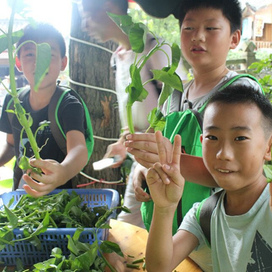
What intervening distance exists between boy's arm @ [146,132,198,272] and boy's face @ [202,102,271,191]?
0.08 meters

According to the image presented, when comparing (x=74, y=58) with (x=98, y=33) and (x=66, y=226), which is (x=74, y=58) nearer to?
(x=98, y=33)

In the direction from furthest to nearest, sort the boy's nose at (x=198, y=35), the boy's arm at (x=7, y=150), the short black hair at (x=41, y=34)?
the boy's arm at (x=7, y=150)
the short black hair at (x=41, y=34)
the boy's nose at (x=198, y=35)

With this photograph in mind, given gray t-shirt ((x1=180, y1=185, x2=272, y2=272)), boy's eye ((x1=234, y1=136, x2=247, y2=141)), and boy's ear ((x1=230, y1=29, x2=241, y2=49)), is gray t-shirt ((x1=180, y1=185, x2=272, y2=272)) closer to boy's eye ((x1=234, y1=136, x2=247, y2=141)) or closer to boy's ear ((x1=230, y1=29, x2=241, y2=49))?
boy's eye ((x1=234, y1=136, x2=247, y2=141))

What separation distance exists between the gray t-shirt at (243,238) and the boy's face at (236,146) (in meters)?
0.05

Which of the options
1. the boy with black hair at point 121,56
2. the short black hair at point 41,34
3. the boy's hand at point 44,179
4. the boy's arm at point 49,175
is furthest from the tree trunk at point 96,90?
the boy's hand at point 44,179

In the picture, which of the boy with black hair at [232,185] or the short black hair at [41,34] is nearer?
the boy with black hair at [232,185]

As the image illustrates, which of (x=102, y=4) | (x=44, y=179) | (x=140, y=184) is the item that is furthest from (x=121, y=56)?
(x=44, y=179)

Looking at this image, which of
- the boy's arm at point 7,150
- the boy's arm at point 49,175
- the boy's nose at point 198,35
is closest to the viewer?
the boy's arm at point 49,175

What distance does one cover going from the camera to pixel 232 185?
49cm

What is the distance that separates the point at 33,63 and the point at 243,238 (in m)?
0.63

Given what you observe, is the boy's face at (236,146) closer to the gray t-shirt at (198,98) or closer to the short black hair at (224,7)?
the gray t-shirt at (198,98)

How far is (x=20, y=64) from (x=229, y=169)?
2.01 ft

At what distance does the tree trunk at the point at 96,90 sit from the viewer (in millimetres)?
991

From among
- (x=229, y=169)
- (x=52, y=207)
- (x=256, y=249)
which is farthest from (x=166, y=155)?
(x=52, y=207)
